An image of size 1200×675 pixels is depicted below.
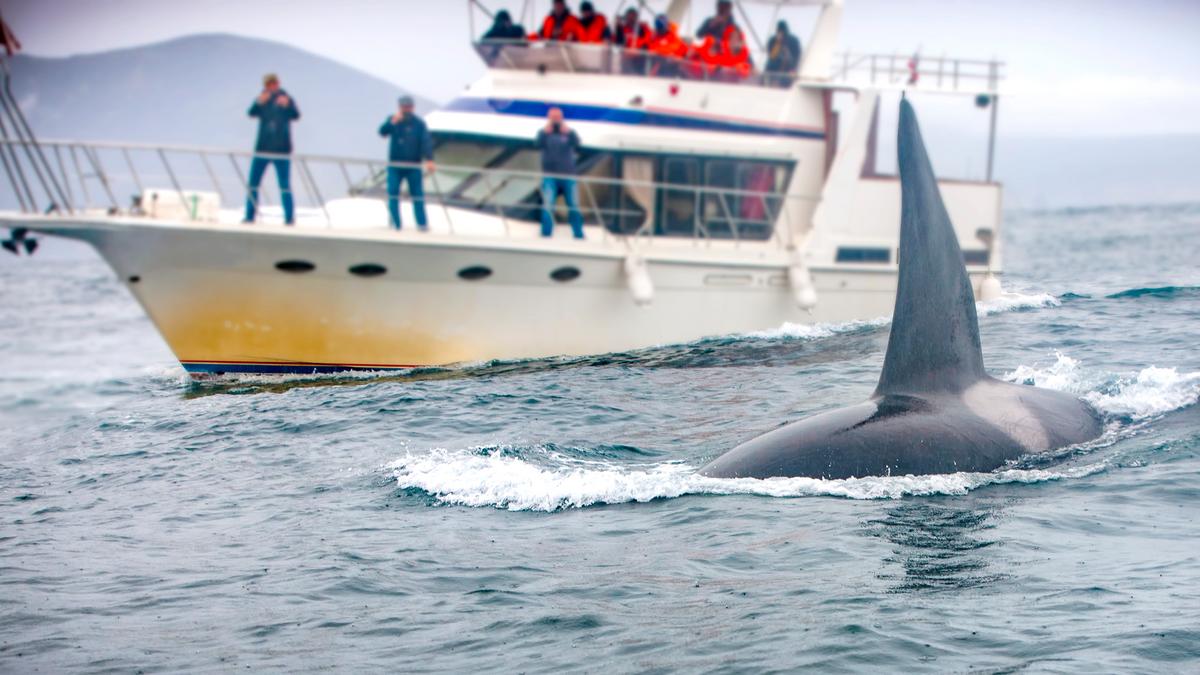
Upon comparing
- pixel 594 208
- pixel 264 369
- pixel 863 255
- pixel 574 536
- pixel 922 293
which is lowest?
pixel 264 369

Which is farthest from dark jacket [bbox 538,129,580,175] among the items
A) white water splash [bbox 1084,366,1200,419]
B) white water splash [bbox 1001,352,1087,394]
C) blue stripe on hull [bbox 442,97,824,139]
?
white water splash [bbox 1084,366,1200,419]

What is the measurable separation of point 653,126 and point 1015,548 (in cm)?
1341

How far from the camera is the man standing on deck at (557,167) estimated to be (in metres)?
18.9

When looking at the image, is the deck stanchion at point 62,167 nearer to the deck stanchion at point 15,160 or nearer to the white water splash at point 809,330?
the deck stanchion at point 15,160

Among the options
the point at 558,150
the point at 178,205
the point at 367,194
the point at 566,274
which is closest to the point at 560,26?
the point at 558,150

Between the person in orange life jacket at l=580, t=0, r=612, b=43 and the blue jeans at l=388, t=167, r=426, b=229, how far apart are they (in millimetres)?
4394

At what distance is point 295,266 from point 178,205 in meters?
1.76

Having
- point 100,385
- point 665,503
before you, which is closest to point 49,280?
point 100,385

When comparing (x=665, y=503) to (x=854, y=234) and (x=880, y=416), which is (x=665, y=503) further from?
(x=854, y=234)

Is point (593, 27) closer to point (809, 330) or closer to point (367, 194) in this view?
point (367, 194)

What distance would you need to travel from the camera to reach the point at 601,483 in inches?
408

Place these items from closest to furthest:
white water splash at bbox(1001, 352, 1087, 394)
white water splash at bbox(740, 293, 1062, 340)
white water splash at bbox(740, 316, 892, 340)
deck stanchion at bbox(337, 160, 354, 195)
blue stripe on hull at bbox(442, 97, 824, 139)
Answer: white water splash at bbox(1001, 352, 1087, 394)
deck stanchion at bbox(337, 160, 354, 195)
white water splash at bbox(740, 316, 892, 340)
white water splash at bbox(740, 293, 1062, 340)
blue stripe on hull at bbox(442, 97, 824, 139)

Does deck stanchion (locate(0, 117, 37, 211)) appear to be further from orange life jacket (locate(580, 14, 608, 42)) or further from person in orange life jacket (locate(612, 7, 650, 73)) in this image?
person in orange life jacket (locate(612, 7, 650, 73))

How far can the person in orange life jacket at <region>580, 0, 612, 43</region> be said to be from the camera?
21266 millimetres
